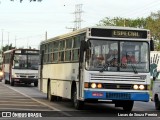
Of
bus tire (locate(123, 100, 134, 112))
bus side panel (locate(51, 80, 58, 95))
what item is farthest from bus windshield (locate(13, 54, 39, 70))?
bus tire (locate(123, 100, 134, 112))

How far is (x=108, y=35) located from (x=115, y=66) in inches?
43.8

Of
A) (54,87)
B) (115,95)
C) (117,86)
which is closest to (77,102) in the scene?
(115,95)

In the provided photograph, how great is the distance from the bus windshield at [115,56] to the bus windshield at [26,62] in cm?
2295

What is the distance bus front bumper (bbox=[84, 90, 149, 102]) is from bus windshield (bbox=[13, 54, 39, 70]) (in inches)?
909

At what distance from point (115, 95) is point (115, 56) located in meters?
1.32

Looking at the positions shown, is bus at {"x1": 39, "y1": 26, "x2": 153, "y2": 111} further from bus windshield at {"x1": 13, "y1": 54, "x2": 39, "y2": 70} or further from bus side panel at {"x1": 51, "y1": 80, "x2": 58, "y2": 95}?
bus windshield at {"x1": 13, "y1": 54, "x2": 39, "y2": 70}

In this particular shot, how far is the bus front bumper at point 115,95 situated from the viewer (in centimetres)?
1734

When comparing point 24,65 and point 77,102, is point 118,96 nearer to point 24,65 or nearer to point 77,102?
point 77,102

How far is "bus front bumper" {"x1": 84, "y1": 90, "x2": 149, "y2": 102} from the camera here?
1734cm

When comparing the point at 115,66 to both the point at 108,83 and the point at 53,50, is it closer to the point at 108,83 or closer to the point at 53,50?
the point at 108,83

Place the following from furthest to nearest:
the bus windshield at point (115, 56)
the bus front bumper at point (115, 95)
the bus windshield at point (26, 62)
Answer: the bus windshield at point (26, 62)
the bus windshield at point (115, 56)
the bus front bumper at point (115, 95)

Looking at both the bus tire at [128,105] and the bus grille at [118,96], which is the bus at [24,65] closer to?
the bus tire at [128,105]

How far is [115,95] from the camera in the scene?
17.5 metres

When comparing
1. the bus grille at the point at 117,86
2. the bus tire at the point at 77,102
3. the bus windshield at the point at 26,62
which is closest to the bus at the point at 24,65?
the bus windshield at the point at 26,62
